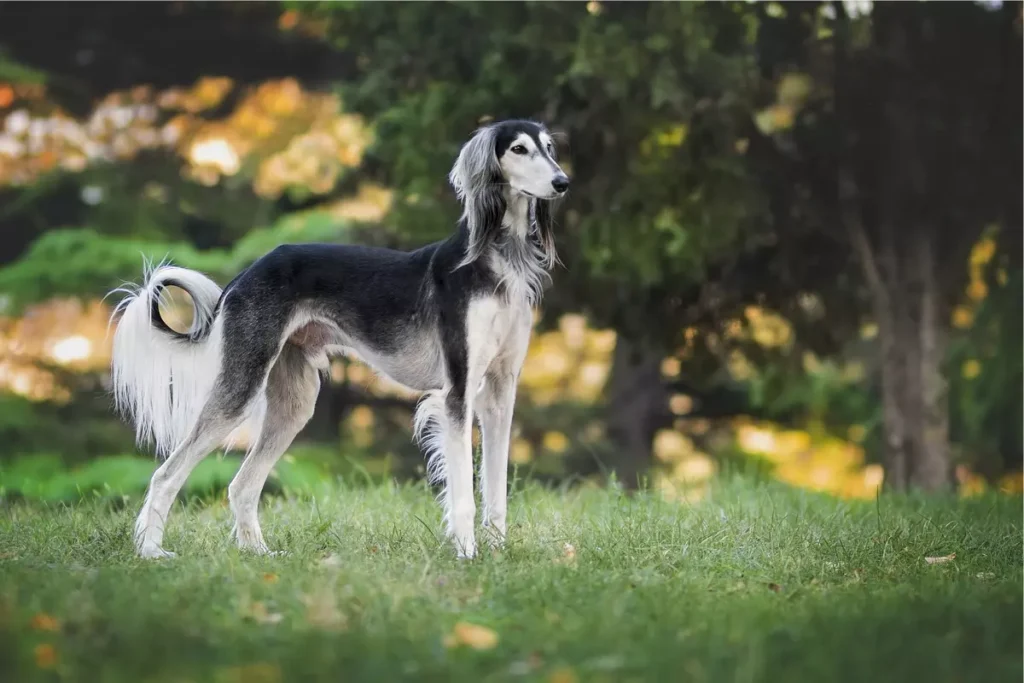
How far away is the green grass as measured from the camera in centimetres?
386

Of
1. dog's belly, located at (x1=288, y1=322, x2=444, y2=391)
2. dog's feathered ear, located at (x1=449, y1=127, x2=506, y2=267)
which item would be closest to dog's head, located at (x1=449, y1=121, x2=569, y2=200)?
dog's feathered ear, located at (x1=449, y1=127, x2=506, y2=267)

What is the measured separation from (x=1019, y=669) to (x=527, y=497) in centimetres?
421

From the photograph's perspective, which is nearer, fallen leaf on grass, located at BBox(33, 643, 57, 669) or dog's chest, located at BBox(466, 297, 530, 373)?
fallen leaf on grass, located at BBox(33, 643, 57, 669)

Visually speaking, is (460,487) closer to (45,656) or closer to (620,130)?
(45,656)

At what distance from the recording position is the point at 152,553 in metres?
5.99

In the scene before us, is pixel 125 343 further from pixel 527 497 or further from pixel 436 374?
pixel 527 497

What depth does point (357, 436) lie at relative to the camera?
1705 cm

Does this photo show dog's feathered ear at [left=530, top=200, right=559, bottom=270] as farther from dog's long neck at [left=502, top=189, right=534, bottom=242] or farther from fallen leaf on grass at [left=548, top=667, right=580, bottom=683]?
fallen leaf on grass at [left=548, top=667, right=580, bottom=683]

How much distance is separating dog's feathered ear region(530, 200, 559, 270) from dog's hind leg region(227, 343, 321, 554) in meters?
1.47

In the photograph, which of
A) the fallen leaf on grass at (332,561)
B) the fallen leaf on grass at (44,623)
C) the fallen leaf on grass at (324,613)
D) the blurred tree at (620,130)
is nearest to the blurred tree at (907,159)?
the blurred tree at (620,130)

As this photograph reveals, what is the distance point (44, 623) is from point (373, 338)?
2371 mm

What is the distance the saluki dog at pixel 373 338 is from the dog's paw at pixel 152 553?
12mm

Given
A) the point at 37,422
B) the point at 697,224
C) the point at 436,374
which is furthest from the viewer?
the point at 37,422

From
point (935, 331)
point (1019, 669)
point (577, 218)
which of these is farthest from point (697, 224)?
point (1019, 669)
